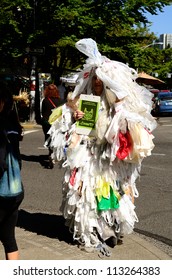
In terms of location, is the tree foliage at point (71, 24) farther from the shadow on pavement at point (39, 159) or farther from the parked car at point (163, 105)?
the shadow on pavement at point (39, 159)

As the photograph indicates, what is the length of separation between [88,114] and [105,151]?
39 centimetres

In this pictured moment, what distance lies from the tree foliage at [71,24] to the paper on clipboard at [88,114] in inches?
690

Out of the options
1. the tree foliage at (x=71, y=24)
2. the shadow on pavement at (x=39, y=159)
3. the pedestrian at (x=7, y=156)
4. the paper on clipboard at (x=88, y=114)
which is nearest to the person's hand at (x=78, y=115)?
the paper on clipboard at (x=88, y=114)

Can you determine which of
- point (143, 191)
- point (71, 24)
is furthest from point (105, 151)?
point (71, 24)

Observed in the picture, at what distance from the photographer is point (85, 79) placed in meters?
4.98

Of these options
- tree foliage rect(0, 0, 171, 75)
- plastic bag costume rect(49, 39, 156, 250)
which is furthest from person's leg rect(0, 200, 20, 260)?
tree foliage rect(0, 0, 171, 75)

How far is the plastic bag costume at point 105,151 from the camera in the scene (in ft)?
15.5

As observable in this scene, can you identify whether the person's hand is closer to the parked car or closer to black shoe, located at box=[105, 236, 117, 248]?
black shoe, located at box=[105, 236, 117, 248]

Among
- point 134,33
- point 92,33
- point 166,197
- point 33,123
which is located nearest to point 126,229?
point 166,197

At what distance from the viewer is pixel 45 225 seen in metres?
6.00

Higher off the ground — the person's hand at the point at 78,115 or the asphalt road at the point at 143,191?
the person's hand at the point at 78,115

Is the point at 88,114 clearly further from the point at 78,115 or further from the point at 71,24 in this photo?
the point at 71,24

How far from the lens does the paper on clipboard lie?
4.79m

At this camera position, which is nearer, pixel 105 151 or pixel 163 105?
pixel 105 151
